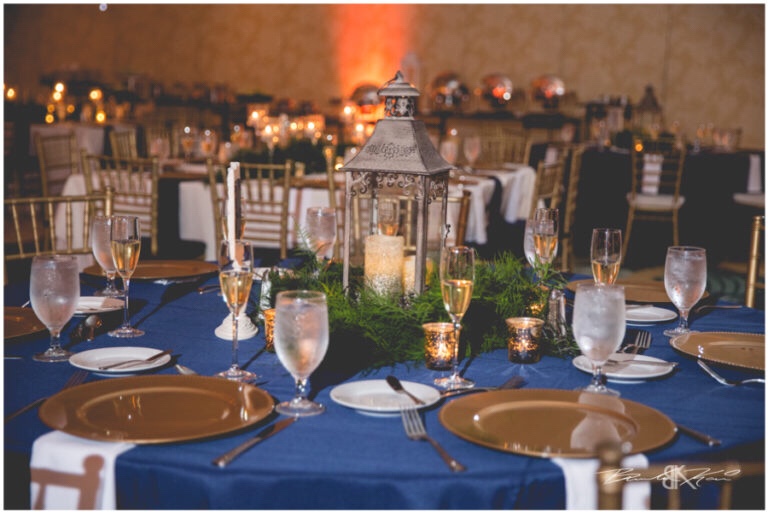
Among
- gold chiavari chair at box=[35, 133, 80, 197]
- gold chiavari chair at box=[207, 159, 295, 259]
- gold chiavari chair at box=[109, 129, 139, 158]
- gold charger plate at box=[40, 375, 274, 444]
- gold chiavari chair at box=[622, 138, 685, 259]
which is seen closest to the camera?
gold charger plate at box=[40, 375, 274, 444]

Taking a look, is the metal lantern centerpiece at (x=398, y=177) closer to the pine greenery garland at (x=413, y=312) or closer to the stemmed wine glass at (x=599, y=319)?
the pine greenery garland at (x=413, y=312)

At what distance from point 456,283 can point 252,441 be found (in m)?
0.46

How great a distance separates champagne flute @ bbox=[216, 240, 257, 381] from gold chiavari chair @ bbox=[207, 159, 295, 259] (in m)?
2.42

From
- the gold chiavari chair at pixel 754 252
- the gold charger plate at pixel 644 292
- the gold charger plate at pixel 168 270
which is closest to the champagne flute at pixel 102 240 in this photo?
the gold charger plate at pixel 168 270

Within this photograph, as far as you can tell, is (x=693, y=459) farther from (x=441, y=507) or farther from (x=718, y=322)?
(x=718, y=322)

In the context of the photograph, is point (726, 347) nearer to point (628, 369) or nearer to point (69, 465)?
point (628, 369)

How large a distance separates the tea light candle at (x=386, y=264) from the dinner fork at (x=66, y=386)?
569mm

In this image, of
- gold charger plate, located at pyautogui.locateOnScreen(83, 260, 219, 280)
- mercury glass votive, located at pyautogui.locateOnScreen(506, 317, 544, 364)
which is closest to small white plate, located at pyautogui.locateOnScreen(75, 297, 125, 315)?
gold charger plate, located at pyautogui.locateOnScreen(83, 260, 219, 280)

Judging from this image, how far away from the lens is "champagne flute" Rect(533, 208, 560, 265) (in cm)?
199

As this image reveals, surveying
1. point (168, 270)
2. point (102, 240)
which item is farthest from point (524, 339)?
point (168, 270)

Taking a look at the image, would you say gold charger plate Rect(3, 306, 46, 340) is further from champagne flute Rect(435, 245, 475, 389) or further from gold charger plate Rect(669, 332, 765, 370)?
gold charger plate Rect(669, 332, 765, 370)

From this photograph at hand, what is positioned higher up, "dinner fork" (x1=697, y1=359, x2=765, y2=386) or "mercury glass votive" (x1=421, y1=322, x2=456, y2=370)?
"mercury glass votive" (x1=421, y1=322, x2=456, y2=370)

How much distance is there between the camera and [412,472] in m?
1.11

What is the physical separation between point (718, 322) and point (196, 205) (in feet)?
10.4
